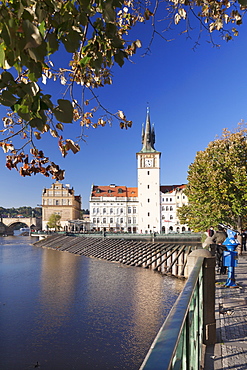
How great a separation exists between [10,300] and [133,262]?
14.8 metres

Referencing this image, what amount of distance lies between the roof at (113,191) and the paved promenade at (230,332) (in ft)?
233

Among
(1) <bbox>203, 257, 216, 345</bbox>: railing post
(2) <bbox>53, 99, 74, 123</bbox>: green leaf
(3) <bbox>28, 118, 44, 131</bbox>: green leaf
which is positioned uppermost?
(2) <bbox>53, 99, 74, 123</bbox>: green leaf

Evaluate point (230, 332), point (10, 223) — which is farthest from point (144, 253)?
point (10, 223)

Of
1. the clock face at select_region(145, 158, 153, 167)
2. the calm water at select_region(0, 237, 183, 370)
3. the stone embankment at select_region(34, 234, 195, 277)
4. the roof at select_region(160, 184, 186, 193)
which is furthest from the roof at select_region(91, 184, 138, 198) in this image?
the calm water at select_region(0, 237, 183, 370)

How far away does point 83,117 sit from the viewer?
14.7 feet

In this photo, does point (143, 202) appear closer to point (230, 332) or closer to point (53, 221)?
point (53, 221)

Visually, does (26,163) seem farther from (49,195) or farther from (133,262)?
(49,195)

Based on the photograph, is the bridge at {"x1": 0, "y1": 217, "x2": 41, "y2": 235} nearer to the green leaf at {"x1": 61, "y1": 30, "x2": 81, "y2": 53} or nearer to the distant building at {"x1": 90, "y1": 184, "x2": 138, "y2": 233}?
the distant building at {"x1": 90, "y1": 184, "x2": 138, "y2": 233}

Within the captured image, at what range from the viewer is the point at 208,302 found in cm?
532

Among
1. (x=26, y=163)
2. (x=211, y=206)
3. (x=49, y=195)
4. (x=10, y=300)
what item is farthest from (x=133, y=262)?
(x=49, y=195)

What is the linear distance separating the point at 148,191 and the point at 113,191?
12.7 metres

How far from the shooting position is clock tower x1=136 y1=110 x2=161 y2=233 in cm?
7256

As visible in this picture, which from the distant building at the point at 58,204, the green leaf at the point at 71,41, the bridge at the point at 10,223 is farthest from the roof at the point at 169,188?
A: the green leaf at the point at 71,41

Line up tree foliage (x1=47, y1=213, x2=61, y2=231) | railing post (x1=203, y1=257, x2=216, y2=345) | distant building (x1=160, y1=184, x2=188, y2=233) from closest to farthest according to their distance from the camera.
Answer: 1. railing post (x1=203, y1=257, x2=216, y2=345)
2. distant building (x1=160, y1=184, x2=188, y2=233)
3. tree foliage (x1=47, y1=213, x2=61, y2=231)
